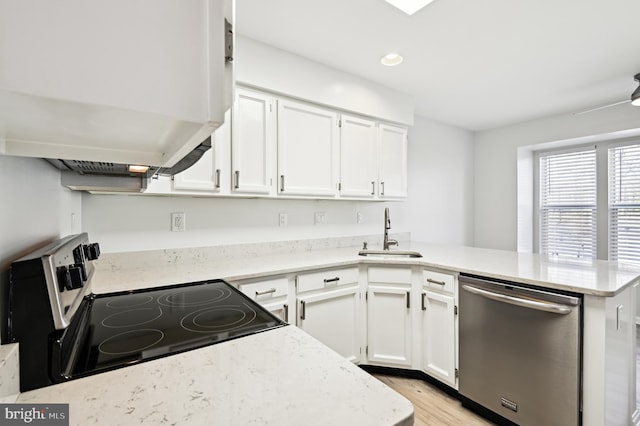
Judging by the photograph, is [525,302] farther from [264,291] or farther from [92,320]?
[92,320]

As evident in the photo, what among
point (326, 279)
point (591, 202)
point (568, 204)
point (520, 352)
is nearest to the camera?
point (520, 352)

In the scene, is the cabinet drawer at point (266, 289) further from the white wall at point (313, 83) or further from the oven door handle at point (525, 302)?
the white wall at point (313, 83)

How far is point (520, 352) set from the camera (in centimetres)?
165

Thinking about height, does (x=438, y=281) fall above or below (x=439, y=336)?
above

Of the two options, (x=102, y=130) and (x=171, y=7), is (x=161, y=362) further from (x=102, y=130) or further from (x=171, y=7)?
(x=171, y=7)

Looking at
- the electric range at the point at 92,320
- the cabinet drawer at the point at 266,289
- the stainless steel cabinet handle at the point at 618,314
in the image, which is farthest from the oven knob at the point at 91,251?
the stainless steel cabinet handle at the point at 618,314

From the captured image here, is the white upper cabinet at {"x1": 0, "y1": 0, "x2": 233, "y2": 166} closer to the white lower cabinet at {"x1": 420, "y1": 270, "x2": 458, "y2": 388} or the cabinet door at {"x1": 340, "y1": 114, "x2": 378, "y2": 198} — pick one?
the white lower cabinet at {"x1": 420, "y1": 270, "x2": 458, "y2": 388}

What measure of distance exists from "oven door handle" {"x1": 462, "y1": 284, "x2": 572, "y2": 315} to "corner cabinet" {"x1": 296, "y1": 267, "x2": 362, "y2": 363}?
0.80m

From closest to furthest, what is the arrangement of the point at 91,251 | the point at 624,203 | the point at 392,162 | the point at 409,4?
the point at 91,251, the point at 409,4, the point at 392,162, the point at 624,203

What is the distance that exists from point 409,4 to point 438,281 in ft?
5.79

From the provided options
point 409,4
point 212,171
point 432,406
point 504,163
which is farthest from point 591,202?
point 212,171

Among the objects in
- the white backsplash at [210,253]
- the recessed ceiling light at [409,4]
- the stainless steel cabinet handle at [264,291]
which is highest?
the recessed ceiling light at [409,4]

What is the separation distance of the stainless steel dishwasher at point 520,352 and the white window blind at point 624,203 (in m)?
2.90

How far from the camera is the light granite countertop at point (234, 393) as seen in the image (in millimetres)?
517
